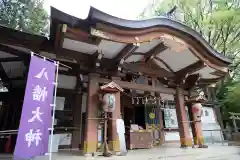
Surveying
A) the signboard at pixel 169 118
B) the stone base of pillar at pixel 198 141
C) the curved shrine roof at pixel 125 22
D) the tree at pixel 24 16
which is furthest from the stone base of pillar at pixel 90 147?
the tree at pixel 24 16

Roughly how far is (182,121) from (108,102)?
3.49 m

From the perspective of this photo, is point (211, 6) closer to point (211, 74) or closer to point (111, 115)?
point (211, 74)

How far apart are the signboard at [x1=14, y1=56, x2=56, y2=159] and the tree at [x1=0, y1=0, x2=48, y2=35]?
682cm

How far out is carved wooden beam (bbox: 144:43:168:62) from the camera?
5.80m

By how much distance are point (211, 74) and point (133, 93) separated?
3.43m

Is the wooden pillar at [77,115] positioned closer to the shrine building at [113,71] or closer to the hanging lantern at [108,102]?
the shrine building at [113,71]

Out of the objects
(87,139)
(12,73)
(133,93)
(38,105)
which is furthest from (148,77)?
(12,73)

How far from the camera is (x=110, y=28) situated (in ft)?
15.3

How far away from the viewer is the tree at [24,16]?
32.9ft

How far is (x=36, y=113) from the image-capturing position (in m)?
3.32

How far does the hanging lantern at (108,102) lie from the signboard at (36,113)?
70.2 inches

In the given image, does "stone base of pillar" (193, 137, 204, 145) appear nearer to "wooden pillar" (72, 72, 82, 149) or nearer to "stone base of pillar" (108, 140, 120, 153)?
"stone base of pillar" (108, 140, 120, 153)

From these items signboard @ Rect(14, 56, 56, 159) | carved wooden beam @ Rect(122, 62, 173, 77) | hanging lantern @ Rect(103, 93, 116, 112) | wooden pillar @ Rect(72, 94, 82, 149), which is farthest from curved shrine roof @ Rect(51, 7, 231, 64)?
wooden pillar @ Rect(72, 94, 82, 149)

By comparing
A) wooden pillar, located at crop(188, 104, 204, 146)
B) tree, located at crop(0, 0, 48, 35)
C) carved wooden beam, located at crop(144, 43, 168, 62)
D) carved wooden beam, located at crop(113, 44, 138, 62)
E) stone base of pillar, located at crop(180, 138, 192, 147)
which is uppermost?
tree, located at crop(0, 0, 48, 35)
